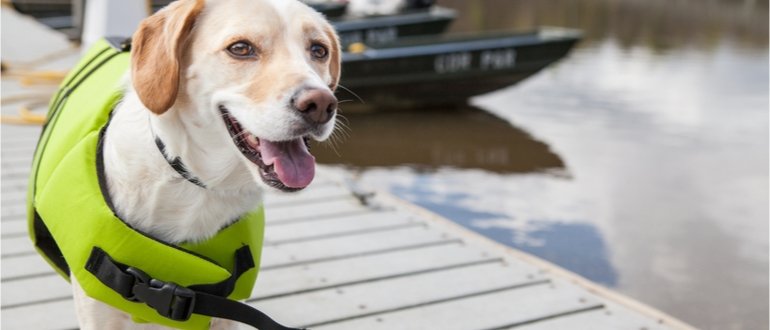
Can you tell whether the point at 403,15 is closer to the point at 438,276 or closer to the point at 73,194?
the point at 438,276

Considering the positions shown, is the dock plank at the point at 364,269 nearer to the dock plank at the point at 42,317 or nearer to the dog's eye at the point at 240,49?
the dock plank at the point at 42,317

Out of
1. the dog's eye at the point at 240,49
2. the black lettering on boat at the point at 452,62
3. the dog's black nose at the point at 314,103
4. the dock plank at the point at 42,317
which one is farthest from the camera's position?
the black lettering on boat at the point at 452,62

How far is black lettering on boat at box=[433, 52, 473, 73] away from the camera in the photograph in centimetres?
1012

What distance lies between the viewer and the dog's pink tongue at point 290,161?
1.87 meters

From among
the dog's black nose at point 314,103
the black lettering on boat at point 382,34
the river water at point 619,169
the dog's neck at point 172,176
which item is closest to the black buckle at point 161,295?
the dog's neck at point 172,176

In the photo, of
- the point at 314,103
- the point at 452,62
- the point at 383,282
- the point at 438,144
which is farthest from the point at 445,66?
the point at 314,103

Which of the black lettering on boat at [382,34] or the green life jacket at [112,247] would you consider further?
the black lettering on boat at [382,34]

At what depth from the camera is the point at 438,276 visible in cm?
336

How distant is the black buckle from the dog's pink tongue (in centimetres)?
42

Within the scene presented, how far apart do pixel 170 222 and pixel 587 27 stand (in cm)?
1827

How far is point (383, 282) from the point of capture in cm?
327

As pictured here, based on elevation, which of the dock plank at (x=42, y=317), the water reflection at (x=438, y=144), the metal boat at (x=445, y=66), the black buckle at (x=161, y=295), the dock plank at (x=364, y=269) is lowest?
the water reflection at (x=438, y=144)

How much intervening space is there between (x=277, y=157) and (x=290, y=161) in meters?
0.03

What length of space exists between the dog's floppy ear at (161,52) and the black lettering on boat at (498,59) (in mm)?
8628
